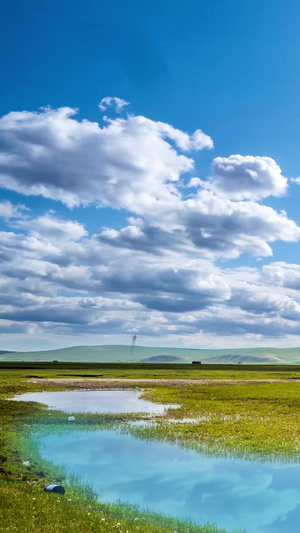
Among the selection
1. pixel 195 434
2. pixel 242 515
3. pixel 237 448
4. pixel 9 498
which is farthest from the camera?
pixel 195 434

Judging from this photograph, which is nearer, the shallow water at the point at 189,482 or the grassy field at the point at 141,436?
the grassy field at the point at 141,436

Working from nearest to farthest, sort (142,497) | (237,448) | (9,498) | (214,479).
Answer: (9,498) < (142,497) < (214,479) < (237,448)

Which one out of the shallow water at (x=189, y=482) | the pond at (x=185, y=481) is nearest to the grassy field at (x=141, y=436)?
the pond at (x=185, y=481)

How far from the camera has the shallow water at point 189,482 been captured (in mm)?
19609

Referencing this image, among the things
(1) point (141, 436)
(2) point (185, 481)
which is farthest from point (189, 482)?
(1) point (141, 436)

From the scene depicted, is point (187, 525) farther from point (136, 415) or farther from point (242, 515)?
point (136, 415)

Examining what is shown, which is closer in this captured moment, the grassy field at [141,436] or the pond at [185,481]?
the grassy field at [141,436]

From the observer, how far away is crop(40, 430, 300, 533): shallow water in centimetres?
1961

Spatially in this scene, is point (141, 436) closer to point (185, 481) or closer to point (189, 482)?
point (185, 481)

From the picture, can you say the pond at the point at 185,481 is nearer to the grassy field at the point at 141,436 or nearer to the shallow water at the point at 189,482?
the shallow water at the point at 189,482

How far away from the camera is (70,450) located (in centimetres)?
2966

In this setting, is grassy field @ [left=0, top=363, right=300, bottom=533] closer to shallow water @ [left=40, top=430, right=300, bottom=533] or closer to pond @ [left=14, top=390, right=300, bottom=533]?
pond @ [left=14, top=390, right=300, bottom=533]

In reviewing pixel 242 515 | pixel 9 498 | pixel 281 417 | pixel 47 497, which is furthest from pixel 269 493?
pixel 281 417

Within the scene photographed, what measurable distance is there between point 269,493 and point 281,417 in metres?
21.5
